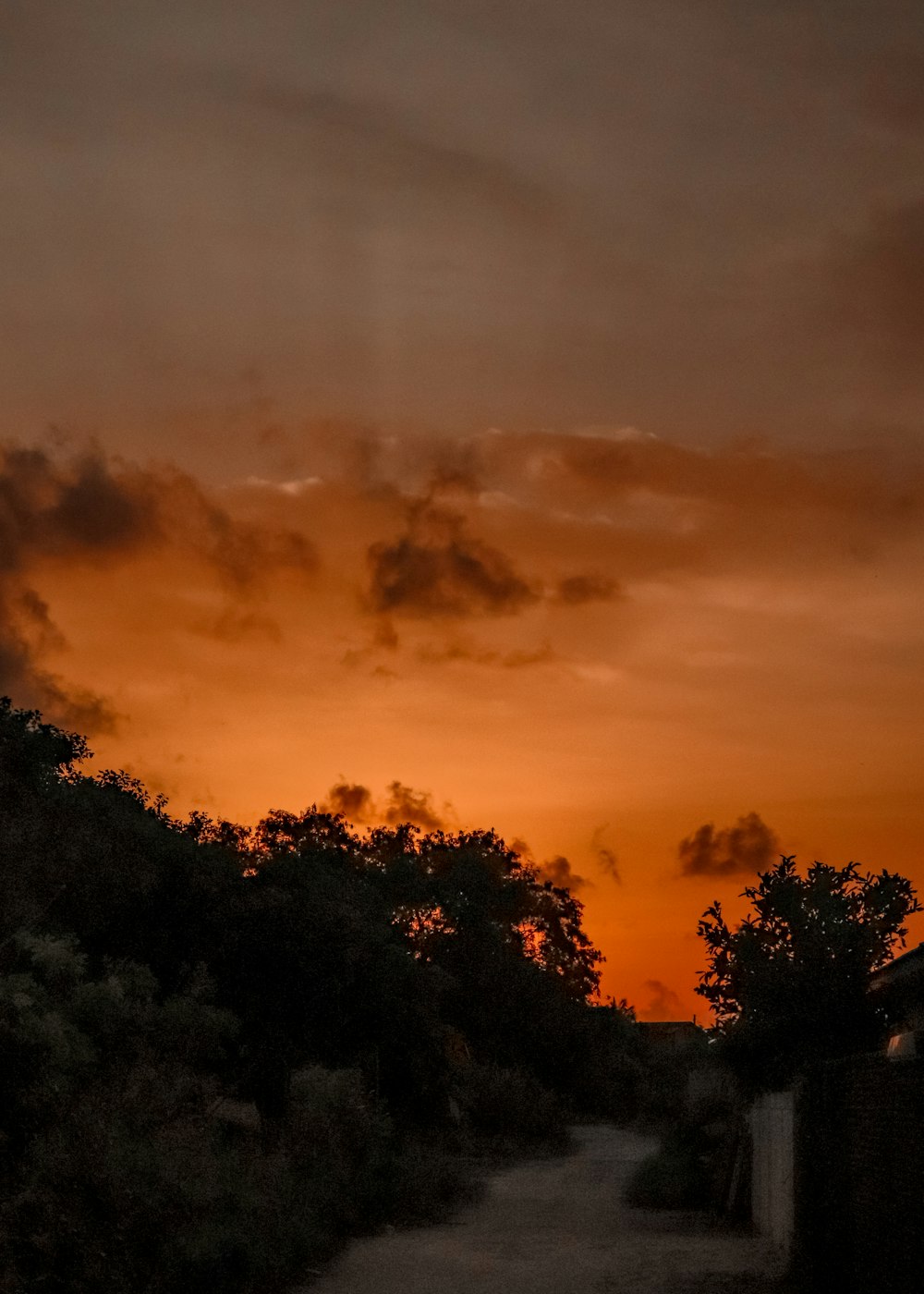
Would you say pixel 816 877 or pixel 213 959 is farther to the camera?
pixel 213 959

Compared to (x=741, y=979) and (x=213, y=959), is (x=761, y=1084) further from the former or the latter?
(x=213, y=959)

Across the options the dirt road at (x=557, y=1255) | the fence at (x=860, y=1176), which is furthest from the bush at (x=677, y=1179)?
the fence at (x=860, y=1176)

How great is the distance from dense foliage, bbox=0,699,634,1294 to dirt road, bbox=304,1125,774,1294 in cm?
89

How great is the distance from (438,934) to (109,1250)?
156 feet

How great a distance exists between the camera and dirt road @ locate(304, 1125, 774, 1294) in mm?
16156

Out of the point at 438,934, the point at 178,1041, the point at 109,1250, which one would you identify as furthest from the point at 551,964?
the point at 109,1250

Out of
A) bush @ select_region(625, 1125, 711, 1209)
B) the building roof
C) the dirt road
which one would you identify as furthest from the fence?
bush @ select_region(625, 1125, 711, 1209)

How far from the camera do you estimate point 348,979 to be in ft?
104

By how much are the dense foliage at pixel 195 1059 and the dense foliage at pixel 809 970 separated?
19.6 feet

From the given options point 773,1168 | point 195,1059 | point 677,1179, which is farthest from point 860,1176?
point 195,1059

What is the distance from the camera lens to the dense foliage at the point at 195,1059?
47.8 ft

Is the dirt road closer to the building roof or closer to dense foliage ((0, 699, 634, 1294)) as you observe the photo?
dense foliage ((0, 699, 634, 1294))

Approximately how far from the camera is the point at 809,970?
2273 centimetres

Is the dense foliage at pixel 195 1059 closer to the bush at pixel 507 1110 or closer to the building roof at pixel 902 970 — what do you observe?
the bush at pixel 507 1110
